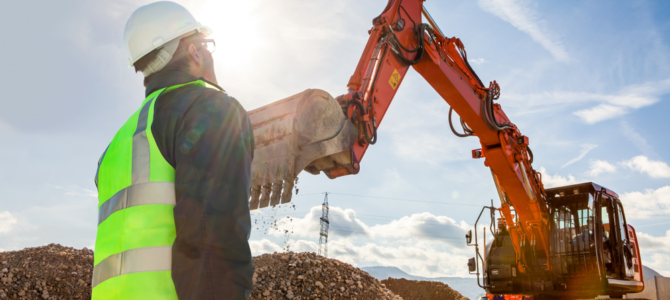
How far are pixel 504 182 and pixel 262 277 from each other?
17.2 ft

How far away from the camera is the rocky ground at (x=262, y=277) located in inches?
358

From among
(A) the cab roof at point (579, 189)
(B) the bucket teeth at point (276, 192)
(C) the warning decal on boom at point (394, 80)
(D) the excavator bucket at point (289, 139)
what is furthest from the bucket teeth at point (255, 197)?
(A) the cab roof at point (579, 189)

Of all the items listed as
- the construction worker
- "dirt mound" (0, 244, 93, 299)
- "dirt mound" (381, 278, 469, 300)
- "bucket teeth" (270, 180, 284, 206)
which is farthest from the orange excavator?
"dirt mound" (381, 278, 469, 300)

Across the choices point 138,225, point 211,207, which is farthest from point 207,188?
point 138,225

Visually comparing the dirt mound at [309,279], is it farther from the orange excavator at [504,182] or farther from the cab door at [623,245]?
the cab door at [623,245]

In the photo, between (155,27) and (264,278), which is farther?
(264,278)

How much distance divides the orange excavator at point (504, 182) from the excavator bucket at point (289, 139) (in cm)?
28

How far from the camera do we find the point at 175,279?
1.52 metres

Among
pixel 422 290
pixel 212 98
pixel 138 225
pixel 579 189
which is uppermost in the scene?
pixel 579 189

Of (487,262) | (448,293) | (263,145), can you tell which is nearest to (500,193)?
(487,262)

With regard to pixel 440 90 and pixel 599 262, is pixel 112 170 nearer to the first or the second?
pixel 440 90

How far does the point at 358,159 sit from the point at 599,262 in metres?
5.26

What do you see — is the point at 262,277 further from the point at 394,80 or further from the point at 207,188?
the point at 207,188

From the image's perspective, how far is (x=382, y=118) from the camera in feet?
16.9
